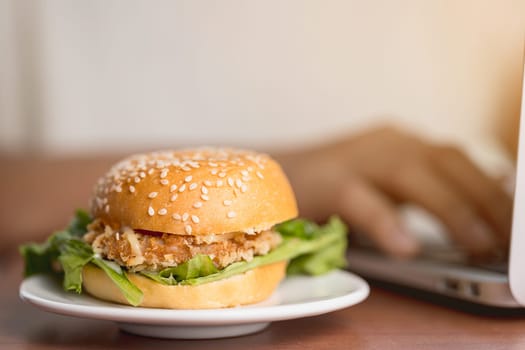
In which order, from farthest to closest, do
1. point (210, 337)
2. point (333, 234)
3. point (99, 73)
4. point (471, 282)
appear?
1. point (99, 73)
2. point (333, 234)
3. point (471, 282)
4. point (210, 337)

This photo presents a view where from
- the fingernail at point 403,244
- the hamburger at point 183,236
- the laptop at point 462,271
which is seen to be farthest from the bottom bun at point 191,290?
the fingernail at point 403,244

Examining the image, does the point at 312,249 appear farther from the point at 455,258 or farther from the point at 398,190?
the point at 398,190

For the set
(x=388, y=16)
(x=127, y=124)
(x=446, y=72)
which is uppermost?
(x=388, y=16)

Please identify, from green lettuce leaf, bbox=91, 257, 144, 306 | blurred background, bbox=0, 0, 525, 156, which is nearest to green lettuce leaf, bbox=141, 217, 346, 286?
green lettuce leaf, bbox=91, 257, 144, 306

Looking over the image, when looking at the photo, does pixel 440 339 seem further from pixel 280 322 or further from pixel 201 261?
pixel 201 261

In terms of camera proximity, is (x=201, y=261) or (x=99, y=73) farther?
(x=99, y=73)

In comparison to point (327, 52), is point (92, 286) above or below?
below

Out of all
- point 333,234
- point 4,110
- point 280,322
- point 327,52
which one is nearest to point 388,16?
point 327,52
